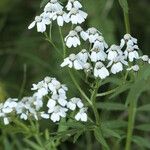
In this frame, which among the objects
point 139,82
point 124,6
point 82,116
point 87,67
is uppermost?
point 124,6

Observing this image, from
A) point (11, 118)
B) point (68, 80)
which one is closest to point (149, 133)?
point (68, 80)

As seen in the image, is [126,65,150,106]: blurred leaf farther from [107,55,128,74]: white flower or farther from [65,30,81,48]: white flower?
[65,30,81,48]: white flower

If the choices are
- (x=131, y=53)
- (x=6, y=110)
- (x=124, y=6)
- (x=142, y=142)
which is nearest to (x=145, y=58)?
(x=131, y=53)

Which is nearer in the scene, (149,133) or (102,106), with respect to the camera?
(102,106)

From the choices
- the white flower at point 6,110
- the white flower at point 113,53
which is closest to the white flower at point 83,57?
the white flower at point 113,53

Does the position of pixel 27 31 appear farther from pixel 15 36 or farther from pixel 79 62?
pixel 79 62

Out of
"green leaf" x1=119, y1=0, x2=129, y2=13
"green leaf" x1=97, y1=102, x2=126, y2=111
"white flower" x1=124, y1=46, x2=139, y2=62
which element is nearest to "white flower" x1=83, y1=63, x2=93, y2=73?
"white flower" x1=124, y1=46, x2=139, y2=62

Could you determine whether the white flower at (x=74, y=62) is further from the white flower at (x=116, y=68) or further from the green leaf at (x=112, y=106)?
the green leaf at (x=112, y=106)

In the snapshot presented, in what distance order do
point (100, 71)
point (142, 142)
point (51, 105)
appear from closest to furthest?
point (100, 71) < point (51, 105) < point (142, 142)

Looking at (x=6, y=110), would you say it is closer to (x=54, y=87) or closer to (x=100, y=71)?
(x=54, y=87)
